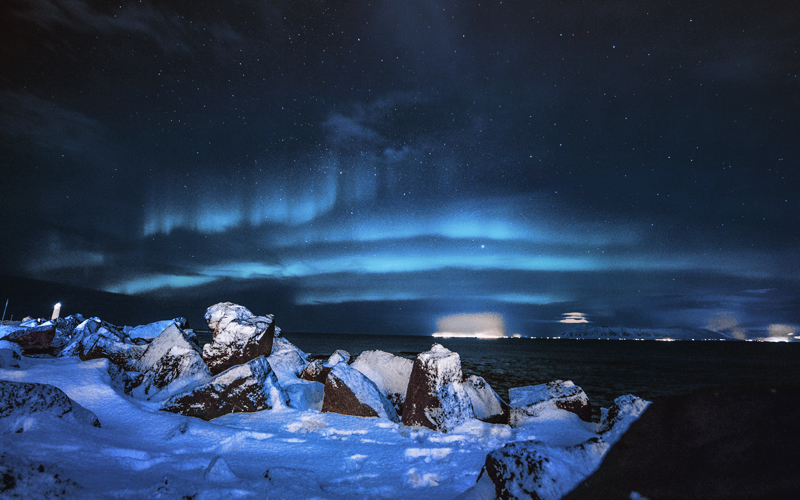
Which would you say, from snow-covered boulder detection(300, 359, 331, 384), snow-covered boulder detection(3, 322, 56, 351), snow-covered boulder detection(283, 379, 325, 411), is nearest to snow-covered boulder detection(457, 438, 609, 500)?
snow-covered boulder detection(283, 379, 325, 411)

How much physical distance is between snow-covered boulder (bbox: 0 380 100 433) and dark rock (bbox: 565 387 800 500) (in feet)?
15.5

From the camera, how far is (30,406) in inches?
133

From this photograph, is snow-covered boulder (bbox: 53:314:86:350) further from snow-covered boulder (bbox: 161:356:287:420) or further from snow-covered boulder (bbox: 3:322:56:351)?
snow-covered boulder (bbox: 161:356:287:420)

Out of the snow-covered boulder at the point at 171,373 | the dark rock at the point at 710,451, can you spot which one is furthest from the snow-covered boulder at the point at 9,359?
the dark rock at the point at 710,451

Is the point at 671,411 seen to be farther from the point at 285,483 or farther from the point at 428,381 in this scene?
the point at 428,381

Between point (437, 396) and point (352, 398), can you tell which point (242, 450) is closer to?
point (352, 398)

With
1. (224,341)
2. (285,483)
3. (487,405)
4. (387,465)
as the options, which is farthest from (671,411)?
(224,341)

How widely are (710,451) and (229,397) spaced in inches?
226

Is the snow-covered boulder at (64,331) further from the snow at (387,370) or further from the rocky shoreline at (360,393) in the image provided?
the snow at (387,370)

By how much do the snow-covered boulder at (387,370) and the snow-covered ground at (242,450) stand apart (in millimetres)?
1878

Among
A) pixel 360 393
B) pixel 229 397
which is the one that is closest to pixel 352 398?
pixel 360 393

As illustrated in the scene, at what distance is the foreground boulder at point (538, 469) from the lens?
2.31 meters

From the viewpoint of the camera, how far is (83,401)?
458cm

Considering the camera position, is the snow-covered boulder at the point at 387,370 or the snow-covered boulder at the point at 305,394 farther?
the snow-covered boulder at the point at 387,370
